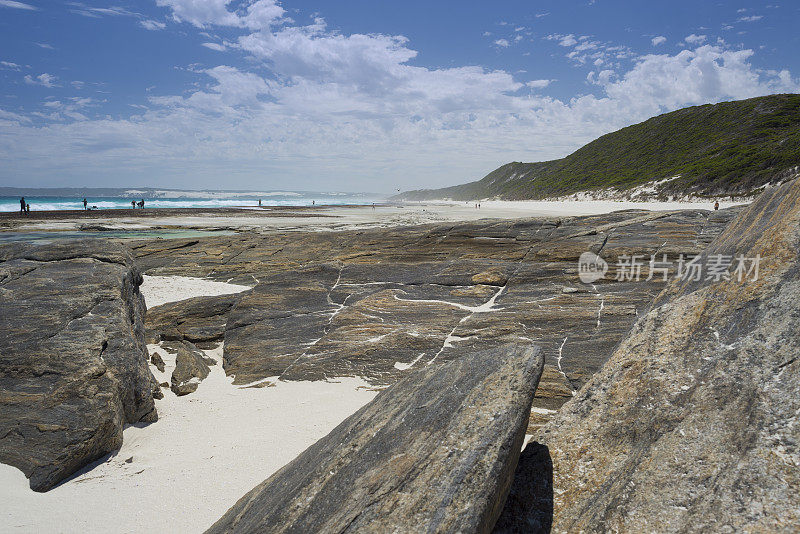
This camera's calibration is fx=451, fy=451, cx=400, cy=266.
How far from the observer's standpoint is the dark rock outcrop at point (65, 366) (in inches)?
224

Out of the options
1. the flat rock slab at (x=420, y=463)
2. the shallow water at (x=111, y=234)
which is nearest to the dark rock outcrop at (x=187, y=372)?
the flat rock slab at (x=420, y=463)

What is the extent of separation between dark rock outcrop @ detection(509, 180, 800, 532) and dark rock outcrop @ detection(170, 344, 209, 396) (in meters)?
6.78

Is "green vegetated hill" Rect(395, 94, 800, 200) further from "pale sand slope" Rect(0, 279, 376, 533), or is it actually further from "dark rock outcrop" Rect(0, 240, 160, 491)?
"dark rock outcrop" Rect(0, 240, 160, 491)

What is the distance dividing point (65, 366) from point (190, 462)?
2.36m

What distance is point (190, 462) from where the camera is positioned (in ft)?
20.1

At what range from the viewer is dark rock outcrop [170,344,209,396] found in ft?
27.6

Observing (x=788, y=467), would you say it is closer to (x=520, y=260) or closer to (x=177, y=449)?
(x=177, y=449)

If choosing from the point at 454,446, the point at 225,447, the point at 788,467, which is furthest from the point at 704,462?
the point at 225,447

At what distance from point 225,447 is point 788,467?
631 centimetres

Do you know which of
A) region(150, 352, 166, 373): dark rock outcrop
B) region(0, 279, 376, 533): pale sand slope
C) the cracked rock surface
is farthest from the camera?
region(150, 352, 166, 373): dark rock outcrop

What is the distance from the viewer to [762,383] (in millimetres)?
3352

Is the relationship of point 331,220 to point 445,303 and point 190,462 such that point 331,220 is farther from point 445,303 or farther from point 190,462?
point 190,462

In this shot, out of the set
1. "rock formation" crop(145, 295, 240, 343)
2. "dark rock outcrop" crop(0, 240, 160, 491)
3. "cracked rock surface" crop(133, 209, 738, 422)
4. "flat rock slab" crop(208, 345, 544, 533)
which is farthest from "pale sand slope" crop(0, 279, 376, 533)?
"rock formation" crop(145, 295, 240, 343)

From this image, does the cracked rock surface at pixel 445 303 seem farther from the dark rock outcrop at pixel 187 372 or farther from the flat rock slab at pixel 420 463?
the flat rock slab at pixel 420 463
